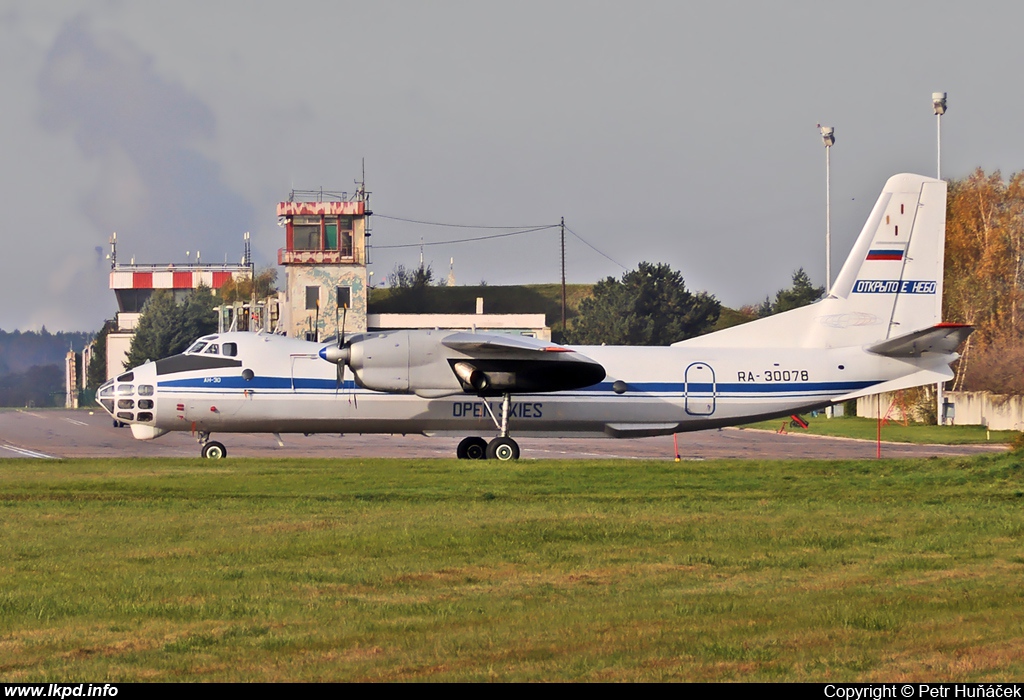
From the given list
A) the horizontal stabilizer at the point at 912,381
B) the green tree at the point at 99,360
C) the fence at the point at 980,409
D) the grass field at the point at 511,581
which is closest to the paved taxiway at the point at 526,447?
the horizontal stabilizer at the point at 912,381

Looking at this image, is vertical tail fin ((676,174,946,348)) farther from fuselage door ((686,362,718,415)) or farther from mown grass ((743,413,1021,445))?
mown grass ((743,413,1021,445))

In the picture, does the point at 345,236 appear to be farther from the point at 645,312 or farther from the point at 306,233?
the point at 645,312

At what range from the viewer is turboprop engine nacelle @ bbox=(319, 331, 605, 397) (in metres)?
27.4

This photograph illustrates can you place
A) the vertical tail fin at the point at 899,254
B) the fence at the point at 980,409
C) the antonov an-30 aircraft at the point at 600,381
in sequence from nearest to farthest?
the antonov an-30 aircraft at the point at 600,381 → the vertical tail fin at the point at 899,254 → the fence at the point at 980,409

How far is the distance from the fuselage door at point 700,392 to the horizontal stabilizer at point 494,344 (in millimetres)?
3621

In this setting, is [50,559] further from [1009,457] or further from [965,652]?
[1009,457]

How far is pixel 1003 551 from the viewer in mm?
13008

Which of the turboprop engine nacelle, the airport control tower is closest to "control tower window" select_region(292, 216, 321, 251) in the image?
the airport control tower

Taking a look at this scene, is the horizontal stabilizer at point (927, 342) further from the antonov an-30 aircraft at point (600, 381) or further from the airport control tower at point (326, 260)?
the airport control tower at point (326, 260)

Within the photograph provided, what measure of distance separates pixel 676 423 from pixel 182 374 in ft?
41.2

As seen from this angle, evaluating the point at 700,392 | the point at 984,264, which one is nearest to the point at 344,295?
the point at 984,264

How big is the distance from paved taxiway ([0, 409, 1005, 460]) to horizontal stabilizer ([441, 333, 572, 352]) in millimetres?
5597

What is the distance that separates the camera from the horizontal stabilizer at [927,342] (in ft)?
89.1

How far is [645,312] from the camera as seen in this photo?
91.1m
